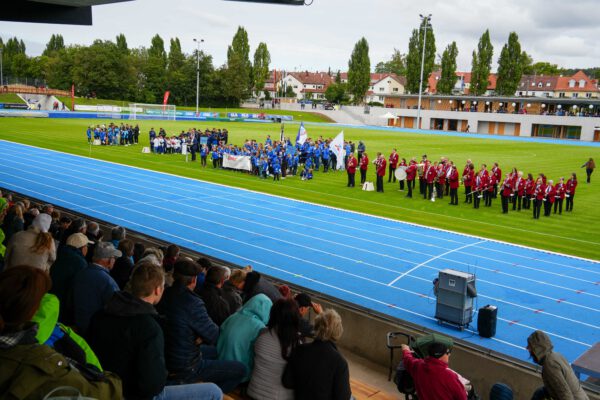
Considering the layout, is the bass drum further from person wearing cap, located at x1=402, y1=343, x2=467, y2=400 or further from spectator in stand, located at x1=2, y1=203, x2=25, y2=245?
person wearing cap, located at x1=402, y1=343, x2=467, y2=400

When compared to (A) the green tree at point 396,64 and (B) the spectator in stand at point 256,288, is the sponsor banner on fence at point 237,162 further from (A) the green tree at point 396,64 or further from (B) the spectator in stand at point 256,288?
(A) the green tree at point 396,64

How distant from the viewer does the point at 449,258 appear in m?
13.4

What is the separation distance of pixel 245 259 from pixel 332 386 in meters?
8.95

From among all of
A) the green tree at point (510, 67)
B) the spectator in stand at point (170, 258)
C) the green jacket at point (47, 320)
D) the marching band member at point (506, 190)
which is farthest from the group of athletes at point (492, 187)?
the green tree at point (510, 67)

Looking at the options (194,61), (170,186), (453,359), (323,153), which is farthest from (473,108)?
(453,359)

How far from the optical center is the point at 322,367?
13.1 ft

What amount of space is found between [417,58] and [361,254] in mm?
77754

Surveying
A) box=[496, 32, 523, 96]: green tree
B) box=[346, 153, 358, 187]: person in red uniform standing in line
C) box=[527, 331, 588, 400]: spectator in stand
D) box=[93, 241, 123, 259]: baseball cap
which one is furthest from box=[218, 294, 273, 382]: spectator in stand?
box=[496, 32, 523, 96]: green tree

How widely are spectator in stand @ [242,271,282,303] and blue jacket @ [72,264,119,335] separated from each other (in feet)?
5.00

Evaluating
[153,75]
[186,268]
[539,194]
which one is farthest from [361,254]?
[153,75]

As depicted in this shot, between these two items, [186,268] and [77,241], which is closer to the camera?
[186,268]

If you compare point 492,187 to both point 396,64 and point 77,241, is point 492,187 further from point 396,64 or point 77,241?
point 396,64

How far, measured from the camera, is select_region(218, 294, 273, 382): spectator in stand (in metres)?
4.77

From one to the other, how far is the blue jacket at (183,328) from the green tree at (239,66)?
9200cm
